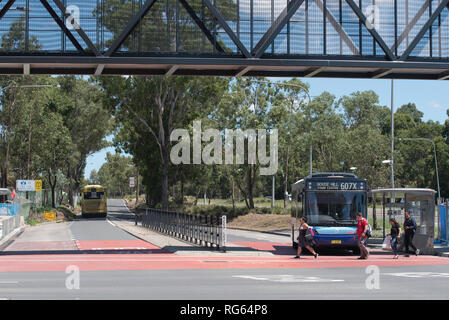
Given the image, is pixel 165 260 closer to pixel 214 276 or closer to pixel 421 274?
pixel 214 276

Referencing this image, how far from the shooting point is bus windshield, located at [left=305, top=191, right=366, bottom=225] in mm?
26016

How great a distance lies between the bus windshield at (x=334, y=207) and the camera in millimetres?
26016

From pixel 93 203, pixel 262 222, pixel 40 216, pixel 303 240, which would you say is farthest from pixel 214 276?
pixel 93 203


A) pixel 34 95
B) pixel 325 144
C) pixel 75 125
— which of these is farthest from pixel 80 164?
pixel 325 144

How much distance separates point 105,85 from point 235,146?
1439cm

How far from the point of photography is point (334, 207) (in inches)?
1032

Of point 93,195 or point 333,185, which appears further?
point 93,195

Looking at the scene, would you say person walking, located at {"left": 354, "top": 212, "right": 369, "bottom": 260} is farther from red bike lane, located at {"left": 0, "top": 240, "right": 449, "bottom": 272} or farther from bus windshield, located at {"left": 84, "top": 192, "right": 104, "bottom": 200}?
bus windshield, located at {"left": 84, "top": 192, "right": 104, "bottom": 200}

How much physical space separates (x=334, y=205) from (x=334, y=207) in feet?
0.25

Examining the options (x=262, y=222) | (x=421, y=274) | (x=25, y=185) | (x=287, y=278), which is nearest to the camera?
(x=287, y=278)

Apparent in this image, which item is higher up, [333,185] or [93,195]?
[333,185]

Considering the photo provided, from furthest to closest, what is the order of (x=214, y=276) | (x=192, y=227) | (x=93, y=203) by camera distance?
(x=93, y=203)
(x=192, y=227)
(x=214, y=276)

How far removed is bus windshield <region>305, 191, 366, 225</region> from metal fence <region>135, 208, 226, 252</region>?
11.4ft
